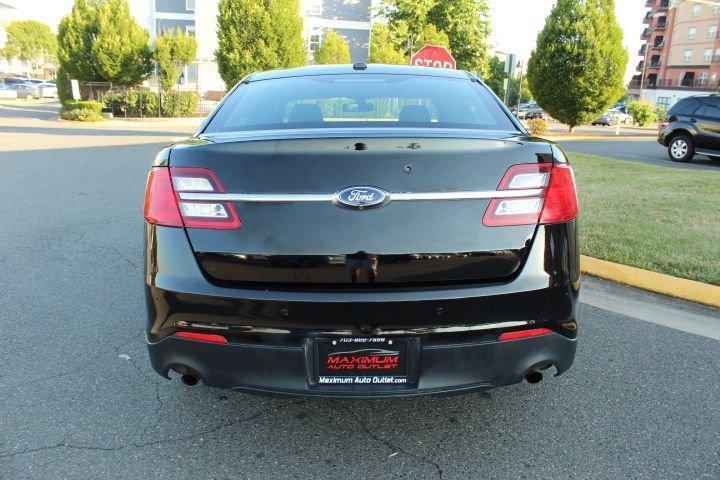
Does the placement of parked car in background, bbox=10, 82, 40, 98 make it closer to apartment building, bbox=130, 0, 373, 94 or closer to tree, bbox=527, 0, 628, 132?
apartment building, bbox=130, 0, 373, 94

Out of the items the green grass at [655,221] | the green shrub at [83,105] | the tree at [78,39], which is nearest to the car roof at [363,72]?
the green grass at [655,221]

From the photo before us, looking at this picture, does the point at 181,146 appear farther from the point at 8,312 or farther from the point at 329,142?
the point at 8,312

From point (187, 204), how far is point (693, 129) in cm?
1507

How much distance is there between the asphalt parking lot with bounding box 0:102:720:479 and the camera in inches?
88.7

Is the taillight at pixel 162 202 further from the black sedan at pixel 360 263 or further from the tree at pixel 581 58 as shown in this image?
the tree at pixel 581 58

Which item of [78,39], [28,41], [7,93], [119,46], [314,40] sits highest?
[28,41]

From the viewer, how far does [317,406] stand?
2705 mm

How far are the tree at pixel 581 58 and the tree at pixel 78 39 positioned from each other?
2061cm

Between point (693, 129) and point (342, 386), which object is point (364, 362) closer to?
point (342, 386)

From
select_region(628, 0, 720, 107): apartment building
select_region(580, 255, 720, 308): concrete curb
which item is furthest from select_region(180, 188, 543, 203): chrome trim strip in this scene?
select_region(628, 0, 720, 107): apartment building

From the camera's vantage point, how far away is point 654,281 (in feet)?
14.5

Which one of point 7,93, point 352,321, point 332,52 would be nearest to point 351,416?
point 352,321

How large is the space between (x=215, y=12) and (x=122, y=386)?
129 feet

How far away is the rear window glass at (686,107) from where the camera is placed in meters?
14.1
